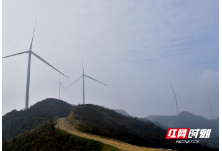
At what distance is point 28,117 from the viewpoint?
66.3 meters

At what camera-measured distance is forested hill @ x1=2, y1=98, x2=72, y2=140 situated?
56.2 meters

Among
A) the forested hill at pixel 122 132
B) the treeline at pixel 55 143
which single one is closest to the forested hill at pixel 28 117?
the forested hill at pixel 122 132

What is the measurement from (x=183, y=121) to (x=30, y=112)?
159336mm

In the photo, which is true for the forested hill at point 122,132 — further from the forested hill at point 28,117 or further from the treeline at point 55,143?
the forested hill at point 28,117

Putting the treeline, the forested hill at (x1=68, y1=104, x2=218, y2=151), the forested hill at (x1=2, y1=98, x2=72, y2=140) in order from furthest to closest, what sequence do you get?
the forested hill at (x1=2, y1=98, x2=72, y2=140) < the forested hill at (x1=68, y1=104, x2=218, y2=151) < the treeline

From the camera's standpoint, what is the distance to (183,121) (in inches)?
7116

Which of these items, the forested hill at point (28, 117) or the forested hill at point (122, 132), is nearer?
the forested hill at point (122, 132)

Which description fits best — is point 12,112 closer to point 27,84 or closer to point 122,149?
point 27,84

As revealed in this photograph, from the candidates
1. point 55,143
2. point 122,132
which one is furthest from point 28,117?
point 55,143

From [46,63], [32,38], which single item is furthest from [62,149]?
[32,38]

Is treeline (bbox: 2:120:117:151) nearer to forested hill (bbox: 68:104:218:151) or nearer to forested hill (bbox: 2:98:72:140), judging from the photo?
forested hill (bbox: 68:104:218:151)

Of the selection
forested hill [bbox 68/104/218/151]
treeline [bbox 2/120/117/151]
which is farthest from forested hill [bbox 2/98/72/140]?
treeline [bbox 2/120/117/151]

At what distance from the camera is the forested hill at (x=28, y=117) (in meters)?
56.2

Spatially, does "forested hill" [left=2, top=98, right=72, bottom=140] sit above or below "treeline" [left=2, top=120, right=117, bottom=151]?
above
